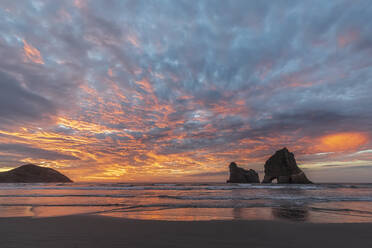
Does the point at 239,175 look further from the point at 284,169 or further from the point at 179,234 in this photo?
the point at 179,234

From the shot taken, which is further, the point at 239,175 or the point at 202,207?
the point at 239,175

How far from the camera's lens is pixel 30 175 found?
10881 cm

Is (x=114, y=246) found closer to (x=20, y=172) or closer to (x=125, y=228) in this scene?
(x=125, y=228)

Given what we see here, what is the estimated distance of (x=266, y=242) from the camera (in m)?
5.39

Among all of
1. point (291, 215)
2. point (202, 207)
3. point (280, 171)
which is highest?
point (280, 171)

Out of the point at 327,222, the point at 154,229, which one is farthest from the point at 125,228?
the point at 327,222

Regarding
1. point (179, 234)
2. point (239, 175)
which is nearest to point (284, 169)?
point (239, 175)

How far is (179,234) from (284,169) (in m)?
86.1

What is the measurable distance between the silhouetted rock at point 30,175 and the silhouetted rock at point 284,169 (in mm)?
125019

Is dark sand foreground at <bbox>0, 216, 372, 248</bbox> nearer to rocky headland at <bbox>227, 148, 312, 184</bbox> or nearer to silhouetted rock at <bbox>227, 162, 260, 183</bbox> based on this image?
rocky headland at <bbox>227, 148, 312, 184</bbox>

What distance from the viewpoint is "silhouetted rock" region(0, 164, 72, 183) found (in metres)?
97.5

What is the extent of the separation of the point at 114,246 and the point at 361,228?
889 cm

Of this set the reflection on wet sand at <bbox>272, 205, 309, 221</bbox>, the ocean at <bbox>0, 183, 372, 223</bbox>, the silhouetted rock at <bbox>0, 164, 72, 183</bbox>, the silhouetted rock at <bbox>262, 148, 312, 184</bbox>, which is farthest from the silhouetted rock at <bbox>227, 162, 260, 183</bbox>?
the silhouetted rock at <bbox>0, 164, 72, 183</bbox>

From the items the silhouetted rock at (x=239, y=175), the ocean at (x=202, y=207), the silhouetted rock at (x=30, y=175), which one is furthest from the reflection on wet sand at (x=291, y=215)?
the silhouetted rock at (x=30, y=175)
